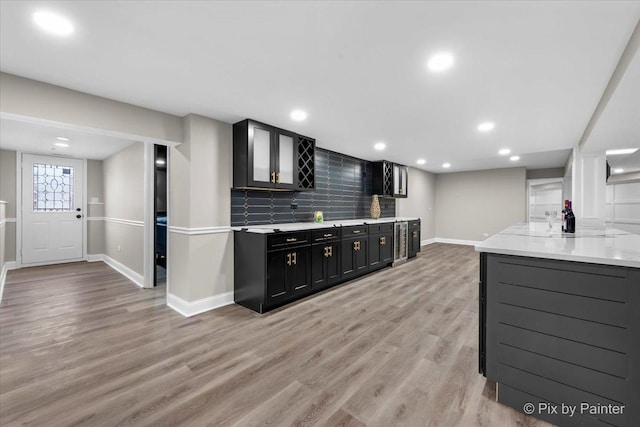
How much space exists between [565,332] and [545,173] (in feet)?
26.6

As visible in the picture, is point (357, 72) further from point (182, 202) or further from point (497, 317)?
point (182, 202)

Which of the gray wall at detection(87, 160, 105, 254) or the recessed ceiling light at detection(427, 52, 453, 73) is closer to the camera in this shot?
the recessed ceiling light at detection(427, 52, 453, 73)

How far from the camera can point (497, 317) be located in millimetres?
1715

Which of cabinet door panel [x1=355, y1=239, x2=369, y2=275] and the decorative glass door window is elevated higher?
the decorative glass door window

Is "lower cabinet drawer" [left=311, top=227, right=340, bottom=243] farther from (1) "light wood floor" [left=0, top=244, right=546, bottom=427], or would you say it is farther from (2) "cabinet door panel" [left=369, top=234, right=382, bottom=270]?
(2) "cabinet door panel" [left=369, top=234, right=382, bottom=270]

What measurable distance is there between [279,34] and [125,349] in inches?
110

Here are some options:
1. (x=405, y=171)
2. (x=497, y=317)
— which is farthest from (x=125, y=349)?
(x=405, y=171)

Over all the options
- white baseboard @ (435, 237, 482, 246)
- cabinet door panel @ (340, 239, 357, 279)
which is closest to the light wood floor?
cabinet door panel @ (340, 239, 357, 279)

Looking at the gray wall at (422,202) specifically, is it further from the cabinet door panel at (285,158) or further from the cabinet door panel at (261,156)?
the cabinet door panel at (261,156)

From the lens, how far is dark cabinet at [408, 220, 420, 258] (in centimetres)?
622

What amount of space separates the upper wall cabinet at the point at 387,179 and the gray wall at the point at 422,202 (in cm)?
86

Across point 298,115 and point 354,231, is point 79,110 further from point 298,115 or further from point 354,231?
point 354,231

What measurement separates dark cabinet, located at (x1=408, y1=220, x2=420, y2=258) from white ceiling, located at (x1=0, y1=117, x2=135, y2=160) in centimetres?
591

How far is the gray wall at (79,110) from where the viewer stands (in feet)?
7.14
